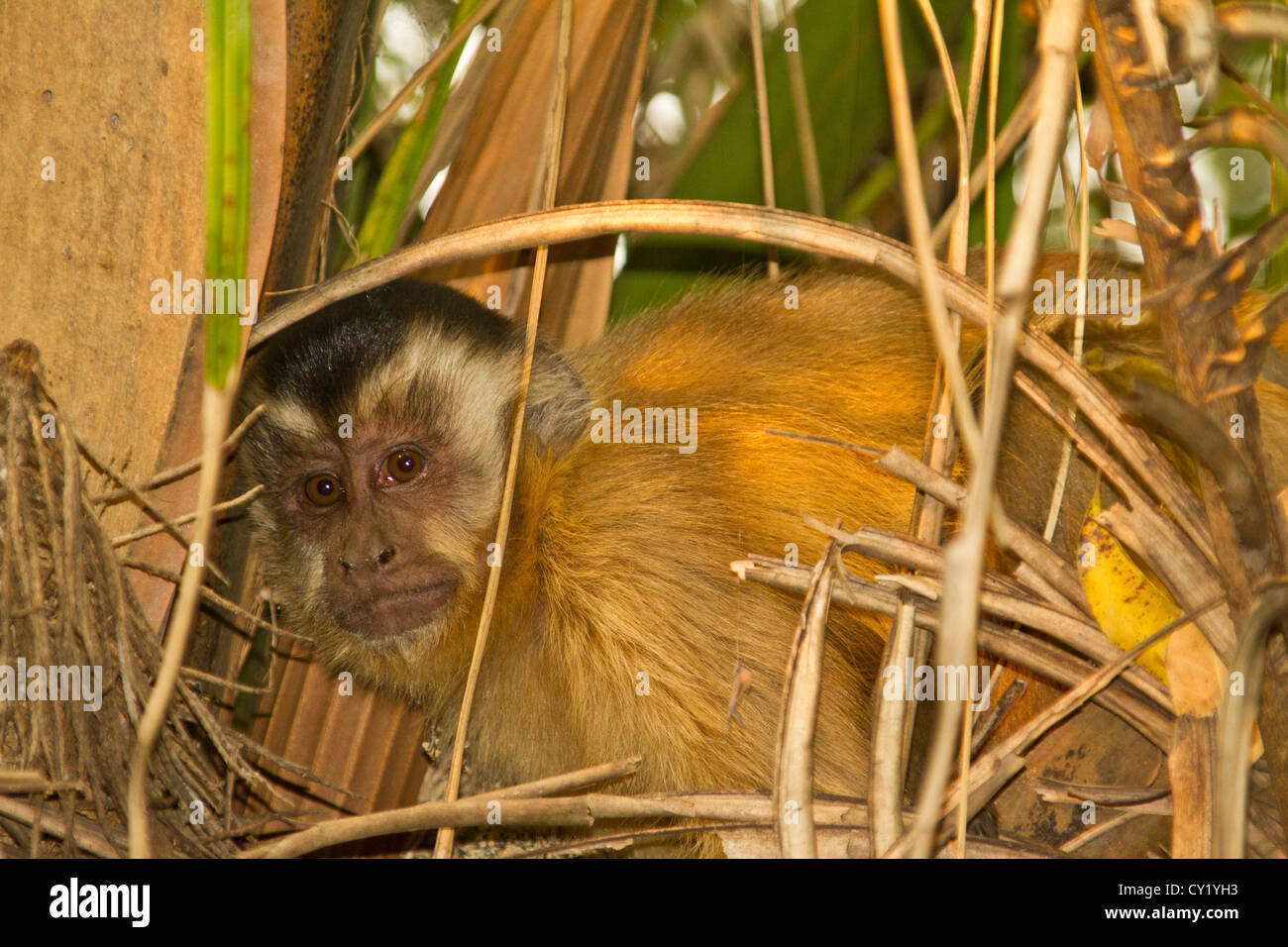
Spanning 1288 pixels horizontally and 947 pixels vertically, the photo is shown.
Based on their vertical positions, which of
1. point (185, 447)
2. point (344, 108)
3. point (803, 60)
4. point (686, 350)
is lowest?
point (185, 447)

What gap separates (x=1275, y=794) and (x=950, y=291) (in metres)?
0.90

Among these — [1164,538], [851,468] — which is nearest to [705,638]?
[851,468]

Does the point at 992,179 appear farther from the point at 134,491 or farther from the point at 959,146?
the point at 134,491

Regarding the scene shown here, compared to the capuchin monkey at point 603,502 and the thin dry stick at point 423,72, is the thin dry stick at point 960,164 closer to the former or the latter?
the capuchin monkey at point 603,502

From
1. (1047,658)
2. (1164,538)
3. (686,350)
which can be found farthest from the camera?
(686,350)

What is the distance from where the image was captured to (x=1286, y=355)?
8.50ft

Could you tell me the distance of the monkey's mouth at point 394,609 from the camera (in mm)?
Result: 2740

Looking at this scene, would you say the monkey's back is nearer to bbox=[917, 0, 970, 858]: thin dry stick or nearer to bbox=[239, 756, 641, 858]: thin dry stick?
bbox=[917, 0, 970, 858]: thin dry stick

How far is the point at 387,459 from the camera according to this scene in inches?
115

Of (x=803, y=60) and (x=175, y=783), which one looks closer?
(x=175, y=783)

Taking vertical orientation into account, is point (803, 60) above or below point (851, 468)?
above

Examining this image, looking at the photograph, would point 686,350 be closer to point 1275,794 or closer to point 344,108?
point 344,108

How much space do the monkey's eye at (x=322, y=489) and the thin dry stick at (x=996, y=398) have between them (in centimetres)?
217

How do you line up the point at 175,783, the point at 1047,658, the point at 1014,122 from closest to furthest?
1. the point at 1047,658
2. the point at 175,783
3. the point at 1014,122
